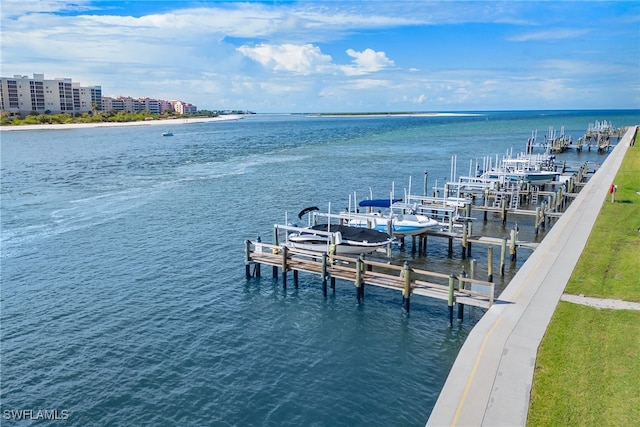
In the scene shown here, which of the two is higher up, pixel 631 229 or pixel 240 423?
pixel 631 229

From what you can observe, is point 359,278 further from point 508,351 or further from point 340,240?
point 508,351

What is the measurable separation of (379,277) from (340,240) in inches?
204

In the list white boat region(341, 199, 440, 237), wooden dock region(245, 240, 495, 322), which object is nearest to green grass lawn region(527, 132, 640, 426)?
wooden dock region(245, 240, 495, 322)

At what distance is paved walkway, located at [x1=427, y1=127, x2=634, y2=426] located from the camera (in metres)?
14.5

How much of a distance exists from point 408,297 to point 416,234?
1023 cm

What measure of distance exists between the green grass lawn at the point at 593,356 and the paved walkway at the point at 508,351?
444mm

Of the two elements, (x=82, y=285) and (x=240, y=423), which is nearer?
(x=240, y=423)

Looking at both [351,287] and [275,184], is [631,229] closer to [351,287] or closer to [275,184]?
[351,287]

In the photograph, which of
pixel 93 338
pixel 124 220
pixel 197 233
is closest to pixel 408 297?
pixel 93 338

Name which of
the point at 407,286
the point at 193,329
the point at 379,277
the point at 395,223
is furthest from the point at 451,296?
the point at 395,223

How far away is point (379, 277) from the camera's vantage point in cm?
2608

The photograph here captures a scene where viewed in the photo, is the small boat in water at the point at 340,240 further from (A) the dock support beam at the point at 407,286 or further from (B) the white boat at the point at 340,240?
(A) the dock support beam at the point at 407,286

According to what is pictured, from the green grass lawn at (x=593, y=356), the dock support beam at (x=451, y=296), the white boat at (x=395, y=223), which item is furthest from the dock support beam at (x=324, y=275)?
the green grass lawn at (x=593, y=356)

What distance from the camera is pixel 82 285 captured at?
29094mm
